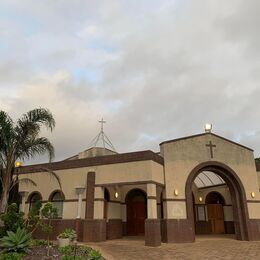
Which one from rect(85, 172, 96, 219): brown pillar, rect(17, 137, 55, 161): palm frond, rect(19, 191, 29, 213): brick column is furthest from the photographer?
rect(19, 191, 29, 213): brick column

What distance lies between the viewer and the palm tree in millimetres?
12805

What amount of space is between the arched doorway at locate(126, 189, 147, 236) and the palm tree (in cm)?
684

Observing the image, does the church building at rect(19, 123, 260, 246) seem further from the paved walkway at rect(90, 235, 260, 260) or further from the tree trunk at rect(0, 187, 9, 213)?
the tree trunk at rect(0, 187, 9, 213)

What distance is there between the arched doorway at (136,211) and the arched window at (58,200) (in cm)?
430

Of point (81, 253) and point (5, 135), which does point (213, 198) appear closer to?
point (81, 253)

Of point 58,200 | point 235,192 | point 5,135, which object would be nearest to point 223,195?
point 235,192

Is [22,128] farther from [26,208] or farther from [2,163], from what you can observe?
[26,208]

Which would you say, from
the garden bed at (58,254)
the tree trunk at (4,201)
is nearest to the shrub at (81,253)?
the garden bed at (58,254)

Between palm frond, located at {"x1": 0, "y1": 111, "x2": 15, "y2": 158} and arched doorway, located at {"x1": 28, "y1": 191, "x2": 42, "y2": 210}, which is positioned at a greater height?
palm frond, located at {"x1": 0, "y1": 111, "x2": 15, "y2": 158}

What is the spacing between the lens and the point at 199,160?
15.9 meters

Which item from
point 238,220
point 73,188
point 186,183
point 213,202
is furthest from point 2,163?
point 213,202

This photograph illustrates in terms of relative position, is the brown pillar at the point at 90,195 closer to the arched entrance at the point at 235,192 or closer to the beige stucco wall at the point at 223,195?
the arched entrance at the point at 235,192

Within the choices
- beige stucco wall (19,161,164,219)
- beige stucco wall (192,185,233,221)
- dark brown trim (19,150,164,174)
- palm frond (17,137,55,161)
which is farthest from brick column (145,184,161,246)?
beige stucco wall (192,185,233,221)

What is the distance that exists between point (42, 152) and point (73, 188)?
3224mm
